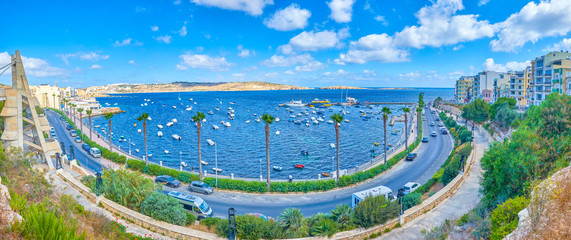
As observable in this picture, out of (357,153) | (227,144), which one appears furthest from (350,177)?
A: (227,144)

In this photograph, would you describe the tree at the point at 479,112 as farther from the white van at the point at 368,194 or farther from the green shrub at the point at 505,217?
the green shrub at the point at 505,217

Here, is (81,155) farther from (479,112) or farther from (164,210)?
(479,112)

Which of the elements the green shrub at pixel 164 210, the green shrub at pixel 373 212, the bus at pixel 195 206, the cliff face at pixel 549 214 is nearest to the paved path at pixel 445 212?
the green shrub at pixel 373 212

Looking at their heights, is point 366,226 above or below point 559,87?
below

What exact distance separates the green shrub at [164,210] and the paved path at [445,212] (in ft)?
40.1

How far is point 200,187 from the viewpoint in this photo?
105 ft

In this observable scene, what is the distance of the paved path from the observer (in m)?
18.4

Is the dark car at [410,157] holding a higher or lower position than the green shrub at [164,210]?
lower

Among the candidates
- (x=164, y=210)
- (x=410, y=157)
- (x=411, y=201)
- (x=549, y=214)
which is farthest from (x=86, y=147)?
(x=549, y=214)

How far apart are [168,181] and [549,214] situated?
32938 millimetres

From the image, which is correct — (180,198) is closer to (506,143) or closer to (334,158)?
(506,143)

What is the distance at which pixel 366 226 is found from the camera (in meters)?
18.0

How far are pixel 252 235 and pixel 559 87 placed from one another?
2766 inches

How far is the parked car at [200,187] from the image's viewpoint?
104 feet
